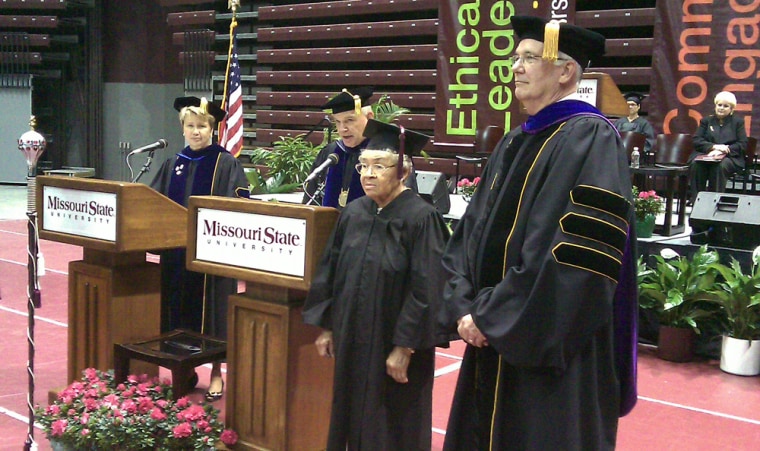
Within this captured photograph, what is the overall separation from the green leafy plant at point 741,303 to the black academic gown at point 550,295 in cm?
329

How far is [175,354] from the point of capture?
337cm

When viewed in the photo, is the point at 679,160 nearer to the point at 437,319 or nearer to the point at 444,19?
the point at 444,19

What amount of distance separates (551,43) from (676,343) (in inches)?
151

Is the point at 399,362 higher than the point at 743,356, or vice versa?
the point at 399,362

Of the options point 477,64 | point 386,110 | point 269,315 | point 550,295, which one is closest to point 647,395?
point 269,315

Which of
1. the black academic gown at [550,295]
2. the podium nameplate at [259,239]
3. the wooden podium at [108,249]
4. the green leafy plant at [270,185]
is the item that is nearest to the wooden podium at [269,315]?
the podium nameplate at [259,239]

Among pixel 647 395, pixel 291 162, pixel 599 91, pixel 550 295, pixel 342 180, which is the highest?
pixel 599 91

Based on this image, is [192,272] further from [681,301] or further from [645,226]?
[645,226]

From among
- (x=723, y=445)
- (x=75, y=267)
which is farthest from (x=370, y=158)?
(x=723, y=445)

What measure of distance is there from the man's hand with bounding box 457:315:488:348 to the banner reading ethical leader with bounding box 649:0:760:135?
25.4ft

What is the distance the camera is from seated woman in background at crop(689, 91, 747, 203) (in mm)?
7625

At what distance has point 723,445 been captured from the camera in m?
3.78

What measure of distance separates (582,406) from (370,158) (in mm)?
1155

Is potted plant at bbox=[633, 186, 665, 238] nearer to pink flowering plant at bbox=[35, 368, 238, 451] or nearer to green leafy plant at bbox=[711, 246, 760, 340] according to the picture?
green leafy plant at bbox=[711, 246, 760, 340]
